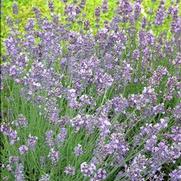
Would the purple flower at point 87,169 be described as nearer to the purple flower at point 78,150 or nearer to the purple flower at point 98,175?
the purple flower at point 98,175

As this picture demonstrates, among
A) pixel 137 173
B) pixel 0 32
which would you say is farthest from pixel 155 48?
pixel 0 32

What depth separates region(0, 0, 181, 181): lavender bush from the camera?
2.38m

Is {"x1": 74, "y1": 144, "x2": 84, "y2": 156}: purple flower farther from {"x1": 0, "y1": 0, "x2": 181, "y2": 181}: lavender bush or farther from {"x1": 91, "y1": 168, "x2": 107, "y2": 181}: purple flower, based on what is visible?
{"x1": 91, "y1": 168, "x2": 107, "y2": 181}: purple flower

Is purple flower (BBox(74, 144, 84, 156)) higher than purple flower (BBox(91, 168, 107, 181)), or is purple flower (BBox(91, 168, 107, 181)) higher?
purple flower (BBox(74, 144, 84, 156))

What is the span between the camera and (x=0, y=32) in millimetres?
5398

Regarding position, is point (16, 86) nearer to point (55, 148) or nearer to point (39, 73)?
point (39, 73)

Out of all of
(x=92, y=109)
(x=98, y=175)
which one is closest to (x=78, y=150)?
(x=98, y=175)

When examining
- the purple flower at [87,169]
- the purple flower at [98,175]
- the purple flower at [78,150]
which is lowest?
the purple flower at [98,175]

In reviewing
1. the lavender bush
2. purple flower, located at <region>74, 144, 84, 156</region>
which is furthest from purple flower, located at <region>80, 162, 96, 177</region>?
purple flower, located at <region>74, 144, 84, 156</region>

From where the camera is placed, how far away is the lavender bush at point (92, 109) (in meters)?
2.38

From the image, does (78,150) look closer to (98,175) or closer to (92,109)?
(98,175)

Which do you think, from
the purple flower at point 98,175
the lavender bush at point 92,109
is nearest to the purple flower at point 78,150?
the lavender bush at point 92,109

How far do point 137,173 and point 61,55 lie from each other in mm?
1590

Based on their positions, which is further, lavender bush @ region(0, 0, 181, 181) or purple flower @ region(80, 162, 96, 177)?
lavender bush @ region(0, 0, 181, 181)
